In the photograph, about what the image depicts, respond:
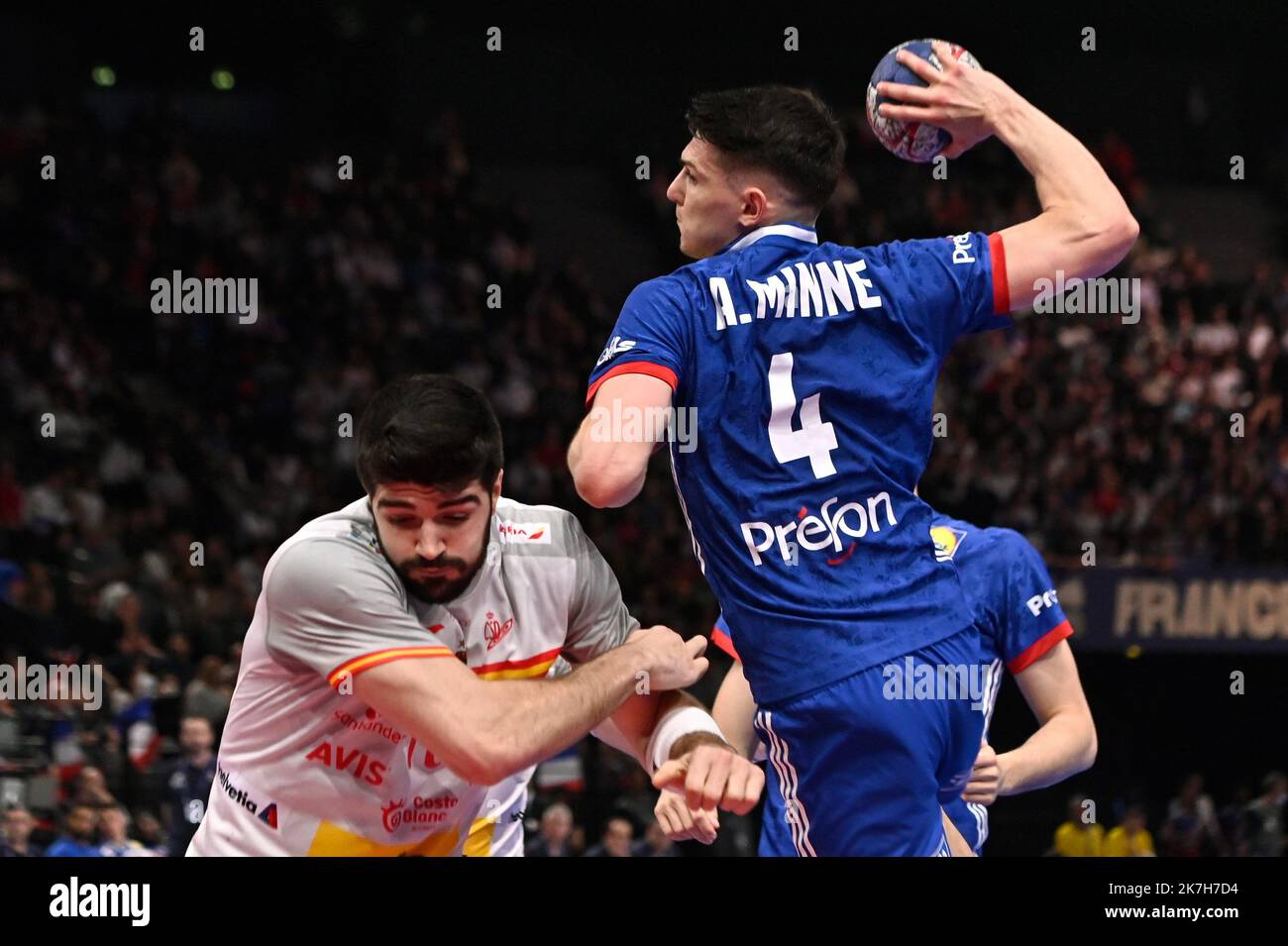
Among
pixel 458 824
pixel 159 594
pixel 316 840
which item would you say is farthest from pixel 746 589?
pixel 159 594

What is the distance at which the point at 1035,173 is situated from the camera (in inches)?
177

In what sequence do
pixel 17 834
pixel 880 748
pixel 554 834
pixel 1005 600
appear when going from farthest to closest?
pixel 554 834 → pixel 17 834 → pixel 1005 600 → pixel 880 748

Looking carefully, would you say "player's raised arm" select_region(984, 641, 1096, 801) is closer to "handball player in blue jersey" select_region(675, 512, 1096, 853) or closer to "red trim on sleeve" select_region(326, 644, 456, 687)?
"handball player in blue jersey" select_region(675, 512, 1096, 853)

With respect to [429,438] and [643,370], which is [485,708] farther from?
[643,370]

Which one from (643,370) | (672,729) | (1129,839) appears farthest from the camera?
(1129,839)

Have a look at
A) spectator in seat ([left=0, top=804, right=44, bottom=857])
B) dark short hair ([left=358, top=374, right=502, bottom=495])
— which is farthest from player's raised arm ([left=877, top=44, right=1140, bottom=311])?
spectator in seat ([left=0, top=804, right=44, bottom=857])

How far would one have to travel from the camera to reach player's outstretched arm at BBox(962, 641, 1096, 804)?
16.4 feet

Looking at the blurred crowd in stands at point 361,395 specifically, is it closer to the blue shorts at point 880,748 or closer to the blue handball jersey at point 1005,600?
the blue handball jersey at point 1005,600

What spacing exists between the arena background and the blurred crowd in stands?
1.6 inches

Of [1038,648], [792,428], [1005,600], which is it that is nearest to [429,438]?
[792,428]

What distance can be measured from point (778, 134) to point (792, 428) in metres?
0.85

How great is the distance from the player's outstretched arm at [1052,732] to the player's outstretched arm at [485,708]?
65.1 inches

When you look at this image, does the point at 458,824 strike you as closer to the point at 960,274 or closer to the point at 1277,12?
the point at 960,274

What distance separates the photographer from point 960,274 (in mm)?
4434
